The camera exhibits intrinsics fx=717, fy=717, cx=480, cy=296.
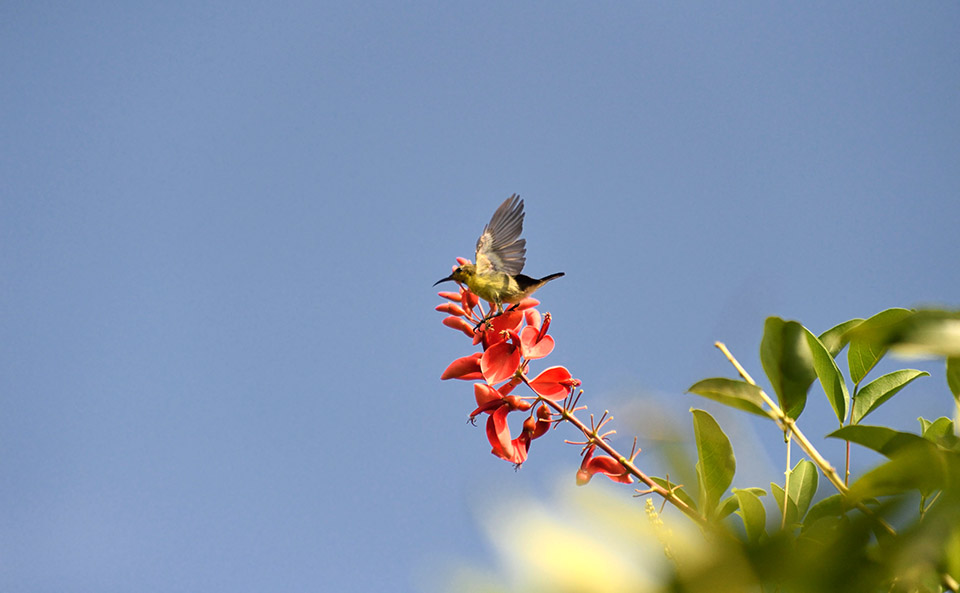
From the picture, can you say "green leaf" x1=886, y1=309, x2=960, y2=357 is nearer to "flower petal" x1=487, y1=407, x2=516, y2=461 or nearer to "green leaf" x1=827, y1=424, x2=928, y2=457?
"green leaf" x1=827, y1=424, x2=928, y2=457

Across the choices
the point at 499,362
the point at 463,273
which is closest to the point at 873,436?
the point at 499,362

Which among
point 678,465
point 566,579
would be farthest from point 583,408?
point 566,579

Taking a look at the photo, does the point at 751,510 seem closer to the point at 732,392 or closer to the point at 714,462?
the point at 714,462

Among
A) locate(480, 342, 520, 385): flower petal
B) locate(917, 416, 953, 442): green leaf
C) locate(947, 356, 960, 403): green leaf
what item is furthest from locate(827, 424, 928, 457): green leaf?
locate(480, 342, 520, 385): flower petal

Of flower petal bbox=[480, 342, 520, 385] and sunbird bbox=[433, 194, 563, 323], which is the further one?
sunbird bbox=[433, 194, 563, 323]

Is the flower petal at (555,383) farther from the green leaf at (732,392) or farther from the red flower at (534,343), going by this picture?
the green leaf at (732,392)

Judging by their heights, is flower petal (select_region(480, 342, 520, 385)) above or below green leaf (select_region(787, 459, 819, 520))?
above
